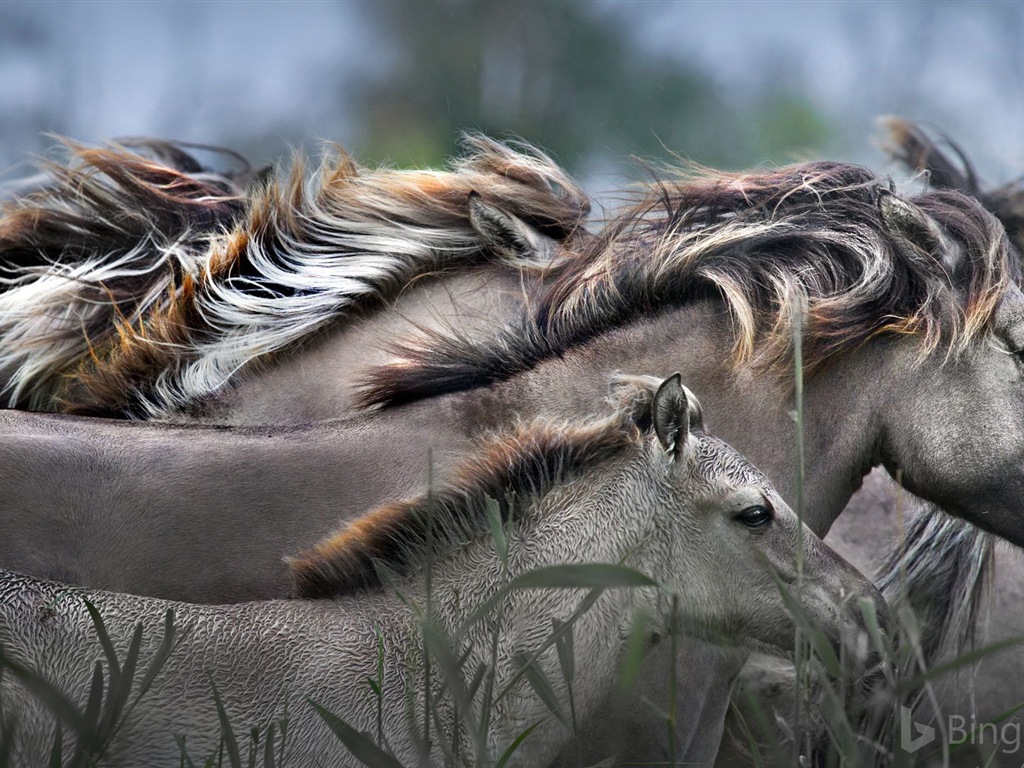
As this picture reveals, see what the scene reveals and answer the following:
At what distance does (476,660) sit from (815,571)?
2.29ft

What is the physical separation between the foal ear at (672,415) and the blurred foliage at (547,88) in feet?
28.2

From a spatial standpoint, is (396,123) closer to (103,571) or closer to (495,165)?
(495,165)

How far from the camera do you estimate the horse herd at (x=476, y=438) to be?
2.03 m

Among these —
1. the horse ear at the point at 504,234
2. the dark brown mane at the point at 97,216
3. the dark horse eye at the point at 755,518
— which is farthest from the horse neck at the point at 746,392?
the dark brown mane at the point at 97,216

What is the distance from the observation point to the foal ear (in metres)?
2.26

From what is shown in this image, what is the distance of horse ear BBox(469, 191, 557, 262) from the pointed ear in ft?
4.00

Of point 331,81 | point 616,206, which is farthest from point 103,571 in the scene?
point 331,81

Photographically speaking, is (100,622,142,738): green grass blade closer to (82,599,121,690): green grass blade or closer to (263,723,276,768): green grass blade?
(82,599,121,690): green grass blade

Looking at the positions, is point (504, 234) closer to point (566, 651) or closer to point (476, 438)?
point (476, 438)

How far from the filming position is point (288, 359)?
126 inches

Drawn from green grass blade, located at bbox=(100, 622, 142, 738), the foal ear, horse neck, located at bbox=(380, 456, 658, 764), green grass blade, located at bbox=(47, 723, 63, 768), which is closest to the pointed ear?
the foal ear

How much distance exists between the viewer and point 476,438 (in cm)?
262

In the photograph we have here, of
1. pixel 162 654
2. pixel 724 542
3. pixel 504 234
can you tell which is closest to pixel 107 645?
pixel 162 654

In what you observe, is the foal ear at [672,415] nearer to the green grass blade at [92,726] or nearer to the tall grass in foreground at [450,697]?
the tall grass in foreground at [450,697]
